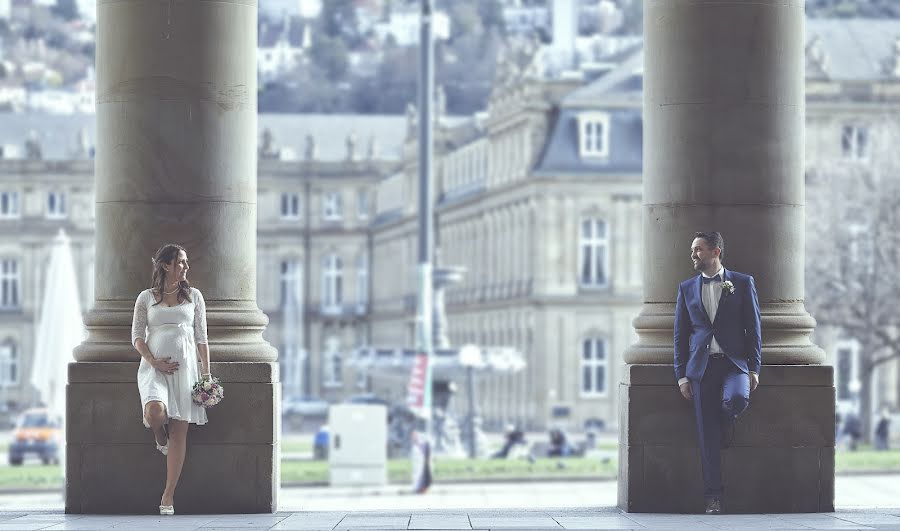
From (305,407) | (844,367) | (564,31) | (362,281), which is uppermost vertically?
(564,31)

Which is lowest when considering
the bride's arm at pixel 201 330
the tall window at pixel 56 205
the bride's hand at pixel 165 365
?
the bride's hand at pixel 165 365

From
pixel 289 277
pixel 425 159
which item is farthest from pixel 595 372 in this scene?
pixel 289 277

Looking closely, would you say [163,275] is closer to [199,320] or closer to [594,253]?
[199,320]

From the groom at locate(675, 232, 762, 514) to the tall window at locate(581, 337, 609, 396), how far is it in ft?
248

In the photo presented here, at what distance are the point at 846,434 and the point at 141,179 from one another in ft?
164

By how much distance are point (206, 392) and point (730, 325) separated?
141 inches

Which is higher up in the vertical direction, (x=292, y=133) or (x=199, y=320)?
(x=292, y=133)

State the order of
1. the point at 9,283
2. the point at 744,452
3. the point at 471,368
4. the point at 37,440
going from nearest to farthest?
1. the point at 744,452
2. the point at 471,368
3. the point at 37,440
4. the point at 9,283

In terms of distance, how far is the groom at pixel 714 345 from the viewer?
52.8ft

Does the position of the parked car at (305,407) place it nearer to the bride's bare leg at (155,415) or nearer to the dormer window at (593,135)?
the dormer window at (593,135)

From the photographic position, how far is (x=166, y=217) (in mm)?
16953

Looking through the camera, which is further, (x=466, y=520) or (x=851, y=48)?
(x=851, y=48)

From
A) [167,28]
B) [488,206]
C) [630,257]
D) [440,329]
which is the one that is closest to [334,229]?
[488,206]

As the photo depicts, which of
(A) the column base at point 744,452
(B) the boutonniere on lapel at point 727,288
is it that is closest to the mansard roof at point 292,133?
(A) the column base at point 744,452
